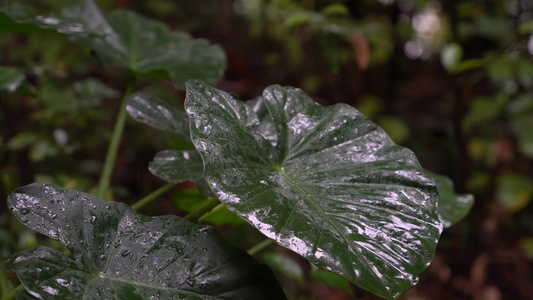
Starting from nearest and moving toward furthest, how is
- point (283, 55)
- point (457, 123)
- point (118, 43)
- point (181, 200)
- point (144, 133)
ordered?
1. point (181, 200)
2. point (118, 43)
3. point (457, 123)
4. point (144, 133)
5. point (283, 55)

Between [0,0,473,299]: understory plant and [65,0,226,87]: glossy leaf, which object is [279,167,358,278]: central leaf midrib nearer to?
[0,0,473,299]: understory plant

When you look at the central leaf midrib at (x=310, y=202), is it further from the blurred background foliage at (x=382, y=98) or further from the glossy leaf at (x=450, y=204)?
the blurred background foliage at (x=382, y=98)

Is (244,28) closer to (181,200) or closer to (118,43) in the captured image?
(118,43)

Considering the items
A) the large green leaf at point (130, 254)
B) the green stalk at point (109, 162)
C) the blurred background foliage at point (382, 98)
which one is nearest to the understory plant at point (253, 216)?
the large green leaf at point (130, 254)

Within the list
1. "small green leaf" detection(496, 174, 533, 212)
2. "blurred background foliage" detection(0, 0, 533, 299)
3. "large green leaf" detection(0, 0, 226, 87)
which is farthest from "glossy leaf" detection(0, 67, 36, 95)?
"small green leaf" detection(496, 174, 533, 212)

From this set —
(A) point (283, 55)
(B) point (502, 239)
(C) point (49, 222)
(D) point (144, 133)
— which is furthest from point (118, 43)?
(B) point (502, 239)
